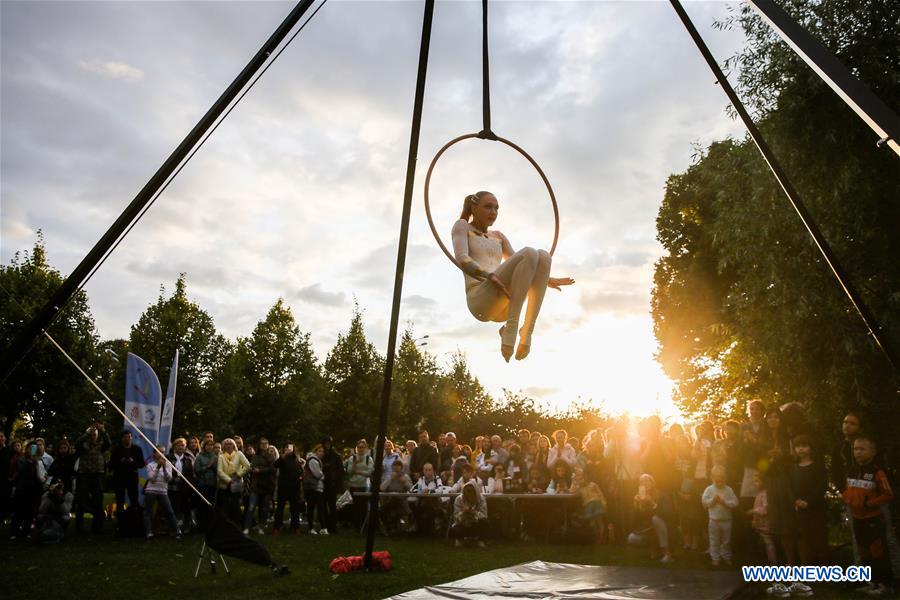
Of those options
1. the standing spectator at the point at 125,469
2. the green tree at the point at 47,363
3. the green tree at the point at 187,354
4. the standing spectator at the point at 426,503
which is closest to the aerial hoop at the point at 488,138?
the standing spectator at the point at 426,503

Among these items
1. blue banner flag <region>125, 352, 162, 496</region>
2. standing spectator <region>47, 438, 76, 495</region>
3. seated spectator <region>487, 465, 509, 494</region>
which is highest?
blue banner flag <region>125, 352, 162, 496</region>

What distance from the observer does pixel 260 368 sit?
33344 millimetres

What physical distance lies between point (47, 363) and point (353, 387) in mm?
13210

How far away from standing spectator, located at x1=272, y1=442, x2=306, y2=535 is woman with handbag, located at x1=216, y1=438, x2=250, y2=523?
0.62 meters

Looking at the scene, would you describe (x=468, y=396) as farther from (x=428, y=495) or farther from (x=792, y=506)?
(x=792, y=506)

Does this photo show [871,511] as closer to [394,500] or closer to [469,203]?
[469,203]

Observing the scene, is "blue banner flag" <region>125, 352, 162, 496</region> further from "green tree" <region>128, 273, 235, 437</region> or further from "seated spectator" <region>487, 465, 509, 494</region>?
"green tree" <region>128, 273, 235, 437</region>

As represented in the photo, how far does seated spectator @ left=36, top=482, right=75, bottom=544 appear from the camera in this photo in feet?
31.6

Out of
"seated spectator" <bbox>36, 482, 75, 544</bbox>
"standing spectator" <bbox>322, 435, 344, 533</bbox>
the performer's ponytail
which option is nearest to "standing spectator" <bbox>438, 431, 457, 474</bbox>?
"standing spectator" <bbox>322, 435, 344, 533</bbox>

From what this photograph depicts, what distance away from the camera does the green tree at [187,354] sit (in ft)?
91.4

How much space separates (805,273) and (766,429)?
10.4 feet

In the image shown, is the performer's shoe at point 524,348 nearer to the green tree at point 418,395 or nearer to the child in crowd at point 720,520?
the child in crowd at point 720,520

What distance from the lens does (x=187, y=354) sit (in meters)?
29.0

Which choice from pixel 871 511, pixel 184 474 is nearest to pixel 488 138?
pixel 871 511
